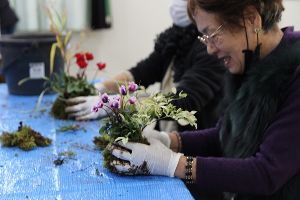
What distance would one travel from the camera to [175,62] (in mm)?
1944

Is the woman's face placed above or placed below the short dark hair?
below

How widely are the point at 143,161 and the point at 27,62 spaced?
1158 millimetres

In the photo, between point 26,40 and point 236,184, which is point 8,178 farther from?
point 26,40

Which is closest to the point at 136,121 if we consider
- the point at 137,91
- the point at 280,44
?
the point at 137,91

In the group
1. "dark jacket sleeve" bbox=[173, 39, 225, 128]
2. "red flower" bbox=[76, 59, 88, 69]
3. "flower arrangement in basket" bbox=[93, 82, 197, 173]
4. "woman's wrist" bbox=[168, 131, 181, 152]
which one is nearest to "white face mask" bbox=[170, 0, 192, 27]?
"dark jacket sleeve" bbox=[173, 39, 225, 128]

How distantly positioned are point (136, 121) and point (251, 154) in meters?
0.36

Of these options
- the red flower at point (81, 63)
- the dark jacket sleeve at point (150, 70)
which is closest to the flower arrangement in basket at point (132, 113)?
the red flower at point (81, 63)

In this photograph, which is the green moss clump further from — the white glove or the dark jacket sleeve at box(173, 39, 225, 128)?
the dark jacket sleeve at box(173, 39, 225, 128)

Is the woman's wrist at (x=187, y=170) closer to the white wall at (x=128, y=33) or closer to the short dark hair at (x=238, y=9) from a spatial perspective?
the short dark hair at (x=238, y=9)

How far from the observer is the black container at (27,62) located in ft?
6.70

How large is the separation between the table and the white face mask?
658mm

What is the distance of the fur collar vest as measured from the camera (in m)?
1.15

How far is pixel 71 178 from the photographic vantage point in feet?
3.79

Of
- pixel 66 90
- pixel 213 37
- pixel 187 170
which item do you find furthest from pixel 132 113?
pixel 66 90
